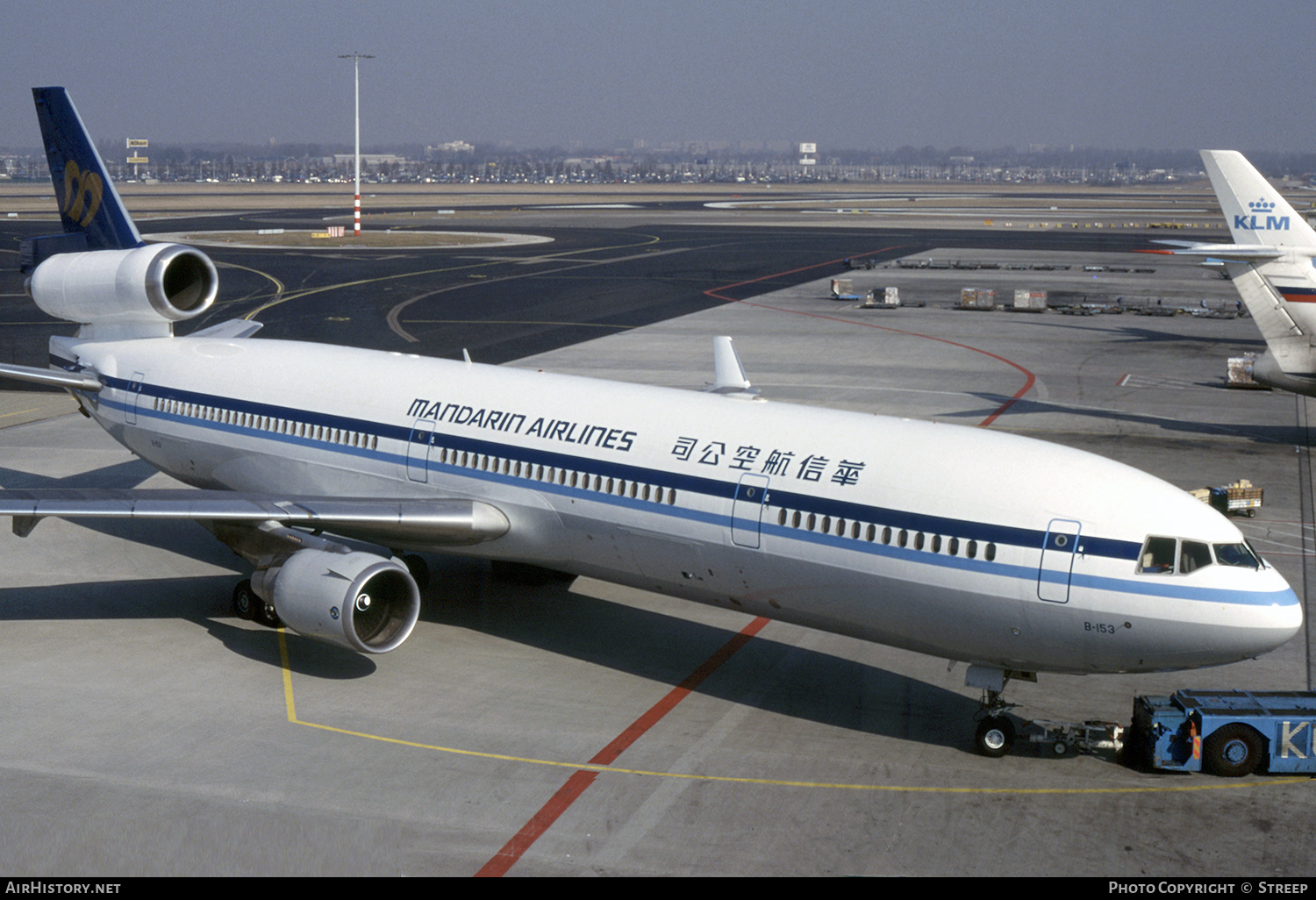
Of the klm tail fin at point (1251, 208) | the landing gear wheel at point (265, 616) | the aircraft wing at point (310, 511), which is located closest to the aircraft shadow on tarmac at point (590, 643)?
the landing gear wheel at point (265, 616)

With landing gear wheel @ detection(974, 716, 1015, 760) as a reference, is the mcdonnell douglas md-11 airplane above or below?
above

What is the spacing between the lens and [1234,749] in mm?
15484

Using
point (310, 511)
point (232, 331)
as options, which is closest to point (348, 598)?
point (310, 511)

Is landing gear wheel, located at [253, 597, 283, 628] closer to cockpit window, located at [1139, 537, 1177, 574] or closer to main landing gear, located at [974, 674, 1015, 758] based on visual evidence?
main landing gear, located at [974, 674, 1015, 758]

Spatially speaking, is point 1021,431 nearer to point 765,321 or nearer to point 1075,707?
point 1075,707

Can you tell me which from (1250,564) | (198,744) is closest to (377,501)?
(198,744)

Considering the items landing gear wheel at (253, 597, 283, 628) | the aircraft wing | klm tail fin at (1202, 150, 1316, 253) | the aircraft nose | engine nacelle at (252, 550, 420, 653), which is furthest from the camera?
klm tail fin at (1202, 150, 1316, 253)

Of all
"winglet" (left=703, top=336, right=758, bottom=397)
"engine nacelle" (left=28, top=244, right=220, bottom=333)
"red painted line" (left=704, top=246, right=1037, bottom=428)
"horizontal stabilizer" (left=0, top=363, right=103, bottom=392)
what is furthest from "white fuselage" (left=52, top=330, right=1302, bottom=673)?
"red painted line" (left=704, top=246, right=1037, bottom=428)

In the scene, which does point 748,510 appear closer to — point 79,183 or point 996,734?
point 996,734

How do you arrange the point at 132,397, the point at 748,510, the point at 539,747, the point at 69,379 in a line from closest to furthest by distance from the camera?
the point at 539,747
the point at 748,510
the point at 132,397
the point at 69,379

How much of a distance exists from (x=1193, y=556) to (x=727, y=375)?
11822 mm

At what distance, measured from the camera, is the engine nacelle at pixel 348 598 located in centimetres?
1775

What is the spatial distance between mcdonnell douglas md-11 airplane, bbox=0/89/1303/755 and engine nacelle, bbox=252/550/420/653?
0.04 meters

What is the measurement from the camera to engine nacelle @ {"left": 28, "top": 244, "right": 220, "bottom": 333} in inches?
987
